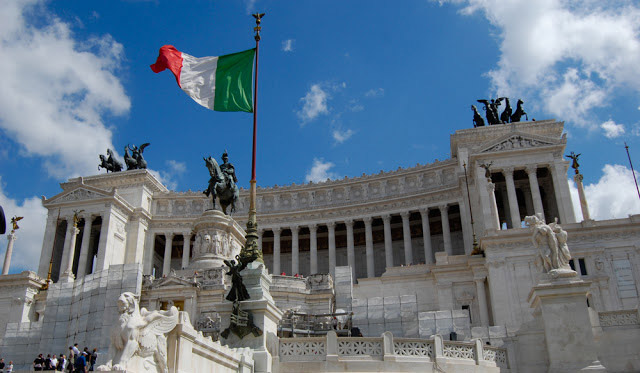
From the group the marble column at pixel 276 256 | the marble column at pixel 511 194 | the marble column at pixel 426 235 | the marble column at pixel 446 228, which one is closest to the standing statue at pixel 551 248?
the marble column at pixel 511 194

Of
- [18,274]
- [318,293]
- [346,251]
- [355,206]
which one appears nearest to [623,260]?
[318,293]

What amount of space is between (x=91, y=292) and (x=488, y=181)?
3486 cm

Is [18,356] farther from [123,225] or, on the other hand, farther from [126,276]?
[123,225]

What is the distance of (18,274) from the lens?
5566 centimetres

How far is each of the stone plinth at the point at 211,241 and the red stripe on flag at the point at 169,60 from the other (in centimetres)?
1848

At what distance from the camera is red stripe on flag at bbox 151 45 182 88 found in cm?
2745

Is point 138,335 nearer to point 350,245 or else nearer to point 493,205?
point 493,205

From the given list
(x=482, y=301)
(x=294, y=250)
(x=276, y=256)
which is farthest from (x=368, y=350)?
(x=276, y=256)

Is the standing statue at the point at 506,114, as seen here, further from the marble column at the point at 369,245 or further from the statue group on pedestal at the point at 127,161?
the statue group on pedestal at the point at 127,161

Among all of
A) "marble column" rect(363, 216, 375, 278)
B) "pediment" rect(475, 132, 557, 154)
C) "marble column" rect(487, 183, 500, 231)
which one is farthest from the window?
"marble column" rect(363, 216, 375, 278)

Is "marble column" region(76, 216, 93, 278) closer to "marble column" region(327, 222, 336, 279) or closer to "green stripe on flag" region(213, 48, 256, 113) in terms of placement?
"marble column" region(327, 222, 336, 279)

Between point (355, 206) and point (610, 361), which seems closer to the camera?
point (610, 361)

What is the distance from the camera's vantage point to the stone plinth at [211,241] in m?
43.8

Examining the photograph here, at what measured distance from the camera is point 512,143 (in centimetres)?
5894
